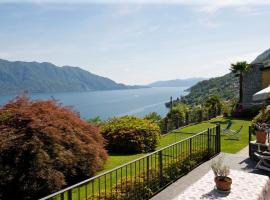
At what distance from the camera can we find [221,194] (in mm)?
6617

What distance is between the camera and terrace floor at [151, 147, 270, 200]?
25.9 feet

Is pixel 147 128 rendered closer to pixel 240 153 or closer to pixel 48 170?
pixel 240 153

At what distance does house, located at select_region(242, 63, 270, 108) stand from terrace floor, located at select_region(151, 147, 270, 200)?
18820mm

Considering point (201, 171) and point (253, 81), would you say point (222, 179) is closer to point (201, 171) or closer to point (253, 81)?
point (201, 171)

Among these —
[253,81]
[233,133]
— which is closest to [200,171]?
[233,133]

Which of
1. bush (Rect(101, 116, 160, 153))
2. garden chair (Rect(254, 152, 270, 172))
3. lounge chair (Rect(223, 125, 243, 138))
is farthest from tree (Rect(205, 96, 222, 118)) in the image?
garden chair (Rect(254, 152, 270, 172))

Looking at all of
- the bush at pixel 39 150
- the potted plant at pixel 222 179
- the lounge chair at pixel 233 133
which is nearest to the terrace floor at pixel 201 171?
the potted plant at pixel 222 179

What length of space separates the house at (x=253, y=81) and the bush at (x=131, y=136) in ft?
61.9

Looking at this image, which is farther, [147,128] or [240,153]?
[147,128]

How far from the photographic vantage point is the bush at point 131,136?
43.9 feet

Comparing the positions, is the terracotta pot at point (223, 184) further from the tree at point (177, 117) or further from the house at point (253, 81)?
the house at point (253, 81)

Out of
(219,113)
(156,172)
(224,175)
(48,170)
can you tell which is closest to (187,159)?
(156,172)

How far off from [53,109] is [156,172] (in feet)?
11.2

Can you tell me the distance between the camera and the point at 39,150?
780 centimetres
